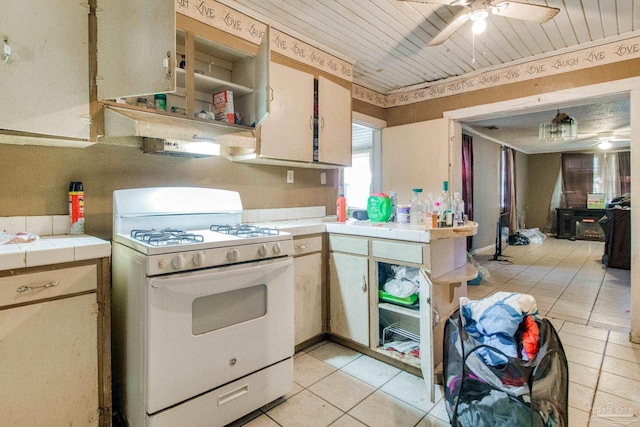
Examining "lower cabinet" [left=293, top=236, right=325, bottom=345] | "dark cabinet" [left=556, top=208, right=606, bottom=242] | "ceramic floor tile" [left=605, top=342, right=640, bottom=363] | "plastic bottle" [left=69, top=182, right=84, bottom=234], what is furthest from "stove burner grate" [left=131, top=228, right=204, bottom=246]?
"dark cabinet" [left=556, top=208, right=606, bottom=242]

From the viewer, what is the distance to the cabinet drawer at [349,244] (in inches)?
86.8

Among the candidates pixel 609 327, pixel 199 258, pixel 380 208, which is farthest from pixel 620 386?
pixel 199 258

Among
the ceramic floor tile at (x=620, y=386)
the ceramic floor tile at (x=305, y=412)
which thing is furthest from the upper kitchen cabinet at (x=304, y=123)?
the ceramic floor tile at (x=620, y=386)

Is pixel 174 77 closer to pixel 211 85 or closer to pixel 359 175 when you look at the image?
pixel 211 85

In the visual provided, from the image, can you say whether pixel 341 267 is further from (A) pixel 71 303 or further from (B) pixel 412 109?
(B) pixel 412 109

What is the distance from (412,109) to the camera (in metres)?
3.76

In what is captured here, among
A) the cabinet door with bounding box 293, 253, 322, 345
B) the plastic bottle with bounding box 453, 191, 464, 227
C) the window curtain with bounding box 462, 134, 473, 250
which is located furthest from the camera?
the window curtain with bounding box 462, 134, 473, 250

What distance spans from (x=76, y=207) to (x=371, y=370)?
1.95 m

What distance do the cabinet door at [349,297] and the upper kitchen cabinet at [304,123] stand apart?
2.75 ft

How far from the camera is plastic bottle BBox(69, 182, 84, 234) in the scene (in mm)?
1706

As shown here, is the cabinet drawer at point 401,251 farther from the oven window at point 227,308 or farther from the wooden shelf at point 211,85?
the wooden shelf at point 211,85

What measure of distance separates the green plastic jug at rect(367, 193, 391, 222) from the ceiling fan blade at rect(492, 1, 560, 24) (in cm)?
132

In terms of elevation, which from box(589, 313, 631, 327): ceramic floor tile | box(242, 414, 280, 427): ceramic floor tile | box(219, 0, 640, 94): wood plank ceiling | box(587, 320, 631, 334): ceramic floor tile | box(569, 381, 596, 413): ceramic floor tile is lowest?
box(242, 414, 280, 427): ceramic floor tile

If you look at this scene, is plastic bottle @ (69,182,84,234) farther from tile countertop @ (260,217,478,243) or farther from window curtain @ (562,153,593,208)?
window curtain @ (562,153,593,208)
